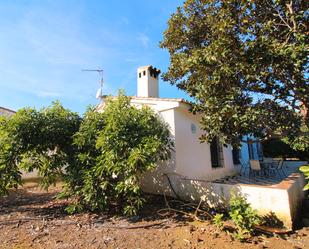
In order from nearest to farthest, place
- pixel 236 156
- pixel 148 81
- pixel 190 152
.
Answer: pixel 190 152, pixel 148 81, pixel 236 156

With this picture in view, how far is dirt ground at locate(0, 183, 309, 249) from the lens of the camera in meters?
5.87

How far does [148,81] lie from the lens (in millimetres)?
13477

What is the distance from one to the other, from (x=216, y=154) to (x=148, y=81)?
624 centimetres

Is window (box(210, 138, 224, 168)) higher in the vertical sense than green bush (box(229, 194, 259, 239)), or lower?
higher

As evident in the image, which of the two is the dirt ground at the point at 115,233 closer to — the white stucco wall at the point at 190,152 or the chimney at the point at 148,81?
the white stucco wall at the point at 190,152

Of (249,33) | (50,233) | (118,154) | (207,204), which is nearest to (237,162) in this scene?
(207,204)

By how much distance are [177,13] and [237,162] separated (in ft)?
36.4

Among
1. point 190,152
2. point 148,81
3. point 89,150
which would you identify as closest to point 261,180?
point 190,152

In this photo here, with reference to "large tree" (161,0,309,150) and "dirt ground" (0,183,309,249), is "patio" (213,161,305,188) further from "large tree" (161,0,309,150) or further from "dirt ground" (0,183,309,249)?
"dirt ground" (0,183,309,249)

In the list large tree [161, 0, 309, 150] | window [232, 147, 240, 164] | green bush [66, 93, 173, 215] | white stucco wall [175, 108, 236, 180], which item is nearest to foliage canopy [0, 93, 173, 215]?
green bush [66, 93, 173, 215]

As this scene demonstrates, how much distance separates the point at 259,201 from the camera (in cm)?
730

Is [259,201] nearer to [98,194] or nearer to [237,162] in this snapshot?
[98,194]

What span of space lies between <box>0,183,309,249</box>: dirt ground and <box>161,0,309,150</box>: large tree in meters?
3.64

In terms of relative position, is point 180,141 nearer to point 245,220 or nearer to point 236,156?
point 245,220
